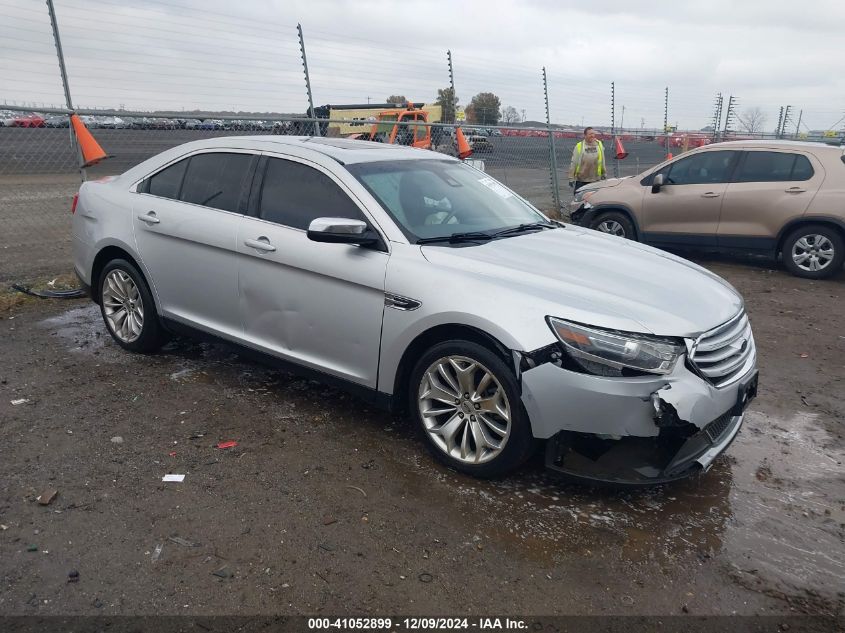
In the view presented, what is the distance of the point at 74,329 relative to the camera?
6168mm

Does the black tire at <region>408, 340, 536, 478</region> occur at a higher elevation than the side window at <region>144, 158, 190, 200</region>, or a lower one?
lower

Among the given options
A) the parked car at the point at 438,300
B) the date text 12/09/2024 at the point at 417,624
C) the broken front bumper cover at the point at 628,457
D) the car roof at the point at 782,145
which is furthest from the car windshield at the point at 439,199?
the car roof at the point at 782,145

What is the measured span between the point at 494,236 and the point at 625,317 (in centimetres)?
121

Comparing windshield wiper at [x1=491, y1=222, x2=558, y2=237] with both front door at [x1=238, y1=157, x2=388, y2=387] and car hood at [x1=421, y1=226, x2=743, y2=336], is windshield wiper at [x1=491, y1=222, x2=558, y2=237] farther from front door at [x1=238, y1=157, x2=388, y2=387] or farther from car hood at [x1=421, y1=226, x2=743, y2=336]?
front door at [x1=238, y1=157, x2=388, y2=387]

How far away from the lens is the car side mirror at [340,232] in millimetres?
3859

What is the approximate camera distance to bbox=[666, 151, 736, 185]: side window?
30.9ft

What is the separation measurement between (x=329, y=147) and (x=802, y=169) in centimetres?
695

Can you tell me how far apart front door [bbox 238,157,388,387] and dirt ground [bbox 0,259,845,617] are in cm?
50

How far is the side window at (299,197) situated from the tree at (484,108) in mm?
10184

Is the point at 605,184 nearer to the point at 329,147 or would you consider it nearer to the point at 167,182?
the point at 329,147

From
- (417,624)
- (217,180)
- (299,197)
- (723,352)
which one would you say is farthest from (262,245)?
(723,352)

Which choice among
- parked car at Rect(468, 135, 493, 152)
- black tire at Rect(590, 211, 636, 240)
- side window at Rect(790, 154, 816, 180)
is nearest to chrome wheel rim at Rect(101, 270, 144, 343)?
black tire at Rect(590, 211, 636, 240)

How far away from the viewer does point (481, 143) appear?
1295 cm

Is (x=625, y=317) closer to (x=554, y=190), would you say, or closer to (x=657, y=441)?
Result: (x=657, y=441)
